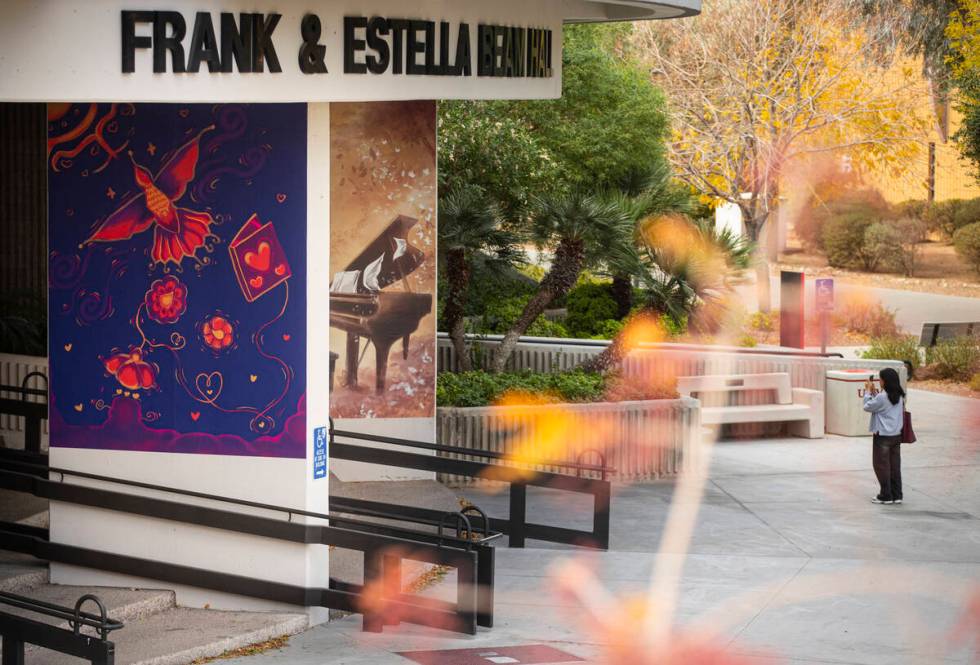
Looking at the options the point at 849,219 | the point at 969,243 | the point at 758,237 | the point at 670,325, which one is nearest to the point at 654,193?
the point at 670,325

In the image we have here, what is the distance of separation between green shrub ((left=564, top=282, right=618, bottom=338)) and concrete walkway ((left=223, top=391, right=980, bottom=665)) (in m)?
5.45

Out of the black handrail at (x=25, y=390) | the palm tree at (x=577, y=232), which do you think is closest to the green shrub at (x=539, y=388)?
the palm tree at (x=577, y=232)

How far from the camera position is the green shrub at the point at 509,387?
14.1 metres

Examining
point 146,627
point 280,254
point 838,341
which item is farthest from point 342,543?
point 838,341

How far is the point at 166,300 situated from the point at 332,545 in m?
2.00

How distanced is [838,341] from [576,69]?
8373mm

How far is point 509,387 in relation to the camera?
14469 millimetres

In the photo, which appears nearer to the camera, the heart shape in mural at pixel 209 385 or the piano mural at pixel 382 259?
the heart shape in mural at pixel 209 385

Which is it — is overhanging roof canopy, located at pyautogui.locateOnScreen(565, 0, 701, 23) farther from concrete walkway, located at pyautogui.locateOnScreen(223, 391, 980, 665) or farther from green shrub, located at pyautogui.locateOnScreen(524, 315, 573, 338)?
green shrub, located at pyautogui.locateOnScreen(524, 315, 573, 338)

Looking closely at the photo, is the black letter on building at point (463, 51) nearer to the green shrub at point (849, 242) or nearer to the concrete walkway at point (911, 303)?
the concrete walkway at point (911, 303)

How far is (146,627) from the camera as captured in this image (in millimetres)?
8656

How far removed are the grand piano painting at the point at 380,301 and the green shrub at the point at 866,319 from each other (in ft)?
47.9

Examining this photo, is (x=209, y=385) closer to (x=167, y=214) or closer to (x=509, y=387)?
(x=167, y=214)

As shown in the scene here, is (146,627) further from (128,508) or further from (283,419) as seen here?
(283,419)
